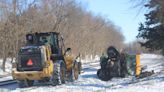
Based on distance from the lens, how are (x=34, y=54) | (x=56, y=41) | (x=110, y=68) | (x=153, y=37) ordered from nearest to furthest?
(x=34, y=54) < (x=56, y=41) < (x=110, y=68) < (x=153, y=37)

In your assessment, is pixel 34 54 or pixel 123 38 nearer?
pixel 34 54

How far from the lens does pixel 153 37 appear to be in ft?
133

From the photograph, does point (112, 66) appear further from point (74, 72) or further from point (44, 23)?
point (44, 23)

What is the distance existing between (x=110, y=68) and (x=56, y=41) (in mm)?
5383

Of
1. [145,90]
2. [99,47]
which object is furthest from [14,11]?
[99,47]

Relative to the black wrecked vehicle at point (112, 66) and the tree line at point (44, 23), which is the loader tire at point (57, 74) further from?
the tree line at point (44, 23)

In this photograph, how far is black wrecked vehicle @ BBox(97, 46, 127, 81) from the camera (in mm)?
30656

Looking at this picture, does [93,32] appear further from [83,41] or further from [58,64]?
[58,64]

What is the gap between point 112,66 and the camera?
1214 inches

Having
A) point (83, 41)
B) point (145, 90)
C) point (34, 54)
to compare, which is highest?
point (83, 41)

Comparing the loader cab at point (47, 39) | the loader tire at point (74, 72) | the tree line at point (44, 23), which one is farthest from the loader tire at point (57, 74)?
the tree line at point (44, 23)

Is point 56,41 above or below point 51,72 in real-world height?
above

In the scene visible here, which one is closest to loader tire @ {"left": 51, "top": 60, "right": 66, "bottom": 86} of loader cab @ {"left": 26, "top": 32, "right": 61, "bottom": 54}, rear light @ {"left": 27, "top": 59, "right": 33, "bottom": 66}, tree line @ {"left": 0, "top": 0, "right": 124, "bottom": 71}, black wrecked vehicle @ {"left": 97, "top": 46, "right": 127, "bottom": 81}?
loader cab @ {"left": 26, "top": 32, "right": 61, "bottom": 54}

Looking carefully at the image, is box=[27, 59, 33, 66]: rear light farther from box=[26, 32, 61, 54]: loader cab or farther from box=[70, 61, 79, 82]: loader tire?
box=[70, 61, 79, 82]: loader tire
